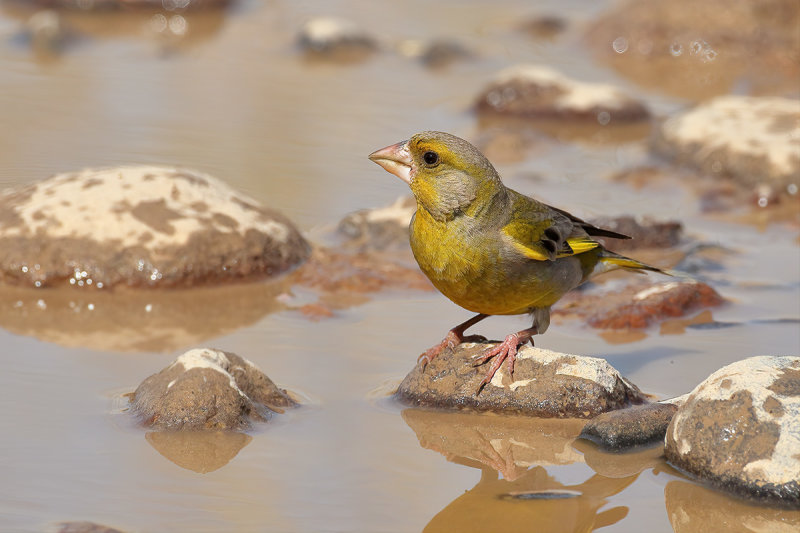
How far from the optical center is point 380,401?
5.85 meters

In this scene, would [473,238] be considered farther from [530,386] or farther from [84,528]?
[84,528]

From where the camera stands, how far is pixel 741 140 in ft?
32.8

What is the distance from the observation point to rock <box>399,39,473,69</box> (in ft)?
42.7

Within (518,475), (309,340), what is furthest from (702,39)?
(518,475)

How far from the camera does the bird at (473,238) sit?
5488mm

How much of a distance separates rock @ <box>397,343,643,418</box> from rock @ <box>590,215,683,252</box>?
250 cm

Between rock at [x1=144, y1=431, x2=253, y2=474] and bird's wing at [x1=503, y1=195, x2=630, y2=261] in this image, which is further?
bird's wing at [x1=503, y1=195, x2=630, y2=261]

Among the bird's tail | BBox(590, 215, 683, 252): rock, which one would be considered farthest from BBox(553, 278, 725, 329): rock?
BBox(590, 215, 683, 252): rock

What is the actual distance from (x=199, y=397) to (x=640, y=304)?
9.68ft

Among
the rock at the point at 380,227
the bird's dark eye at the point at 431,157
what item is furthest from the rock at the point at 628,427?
the rock at the point at 380,227

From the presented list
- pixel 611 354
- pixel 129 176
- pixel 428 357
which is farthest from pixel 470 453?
pixel 129 176

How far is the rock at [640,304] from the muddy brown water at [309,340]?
129 millimetres

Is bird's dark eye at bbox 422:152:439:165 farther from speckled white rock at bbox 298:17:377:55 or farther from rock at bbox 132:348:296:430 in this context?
speckled white rock at bbox 298:17:377:55

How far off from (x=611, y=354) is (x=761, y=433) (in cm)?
179
